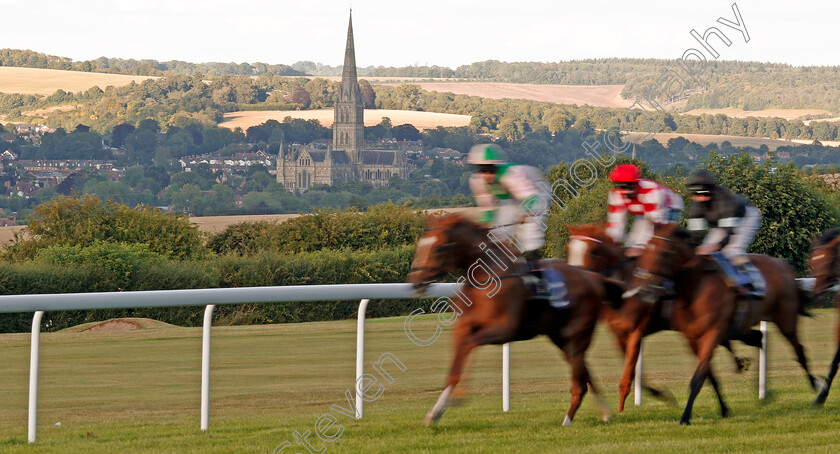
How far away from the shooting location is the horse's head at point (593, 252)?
5.47m

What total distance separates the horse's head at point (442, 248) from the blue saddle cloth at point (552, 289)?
43 centimetres

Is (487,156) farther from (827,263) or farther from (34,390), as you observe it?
(827,263)

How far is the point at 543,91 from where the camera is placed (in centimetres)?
13262

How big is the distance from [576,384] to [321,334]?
9.94 meters

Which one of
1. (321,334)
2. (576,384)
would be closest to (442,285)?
(576,384)

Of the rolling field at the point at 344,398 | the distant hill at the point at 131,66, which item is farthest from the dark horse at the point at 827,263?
the distant hill at the point at 131,66

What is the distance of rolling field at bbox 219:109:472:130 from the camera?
133 metres

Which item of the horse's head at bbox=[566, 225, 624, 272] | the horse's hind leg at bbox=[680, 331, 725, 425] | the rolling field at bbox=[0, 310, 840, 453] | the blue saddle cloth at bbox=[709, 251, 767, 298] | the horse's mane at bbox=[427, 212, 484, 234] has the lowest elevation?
the rolling field at bbox=[0, 310, 840, 453]

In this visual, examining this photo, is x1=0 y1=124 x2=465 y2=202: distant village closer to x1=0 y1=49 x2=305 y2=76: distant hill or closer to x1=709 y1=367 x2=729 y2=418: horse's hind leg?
x1=0 y1=49 x2=305 y2=76: distant hill

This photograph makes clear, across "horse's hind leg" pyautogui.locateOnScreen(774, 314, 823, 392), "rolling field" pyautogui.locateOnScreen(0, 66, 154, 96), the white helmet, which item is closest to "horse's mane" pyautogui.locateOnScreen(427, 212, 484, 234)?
the white helmet

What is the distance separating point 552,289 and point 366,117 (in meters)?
138

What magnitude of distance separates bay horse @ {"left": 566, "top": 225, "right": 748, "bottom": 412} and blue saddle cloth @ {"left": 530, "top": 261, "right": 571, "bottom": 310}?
47 centimetres

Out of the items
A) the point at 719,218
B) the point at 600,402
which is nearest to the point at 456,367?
the point at 600,402

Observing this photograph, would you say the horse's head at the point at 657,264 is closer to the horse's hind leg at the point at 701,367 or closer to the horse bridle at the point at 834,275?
the horse's hind leg at the point at 701,367
